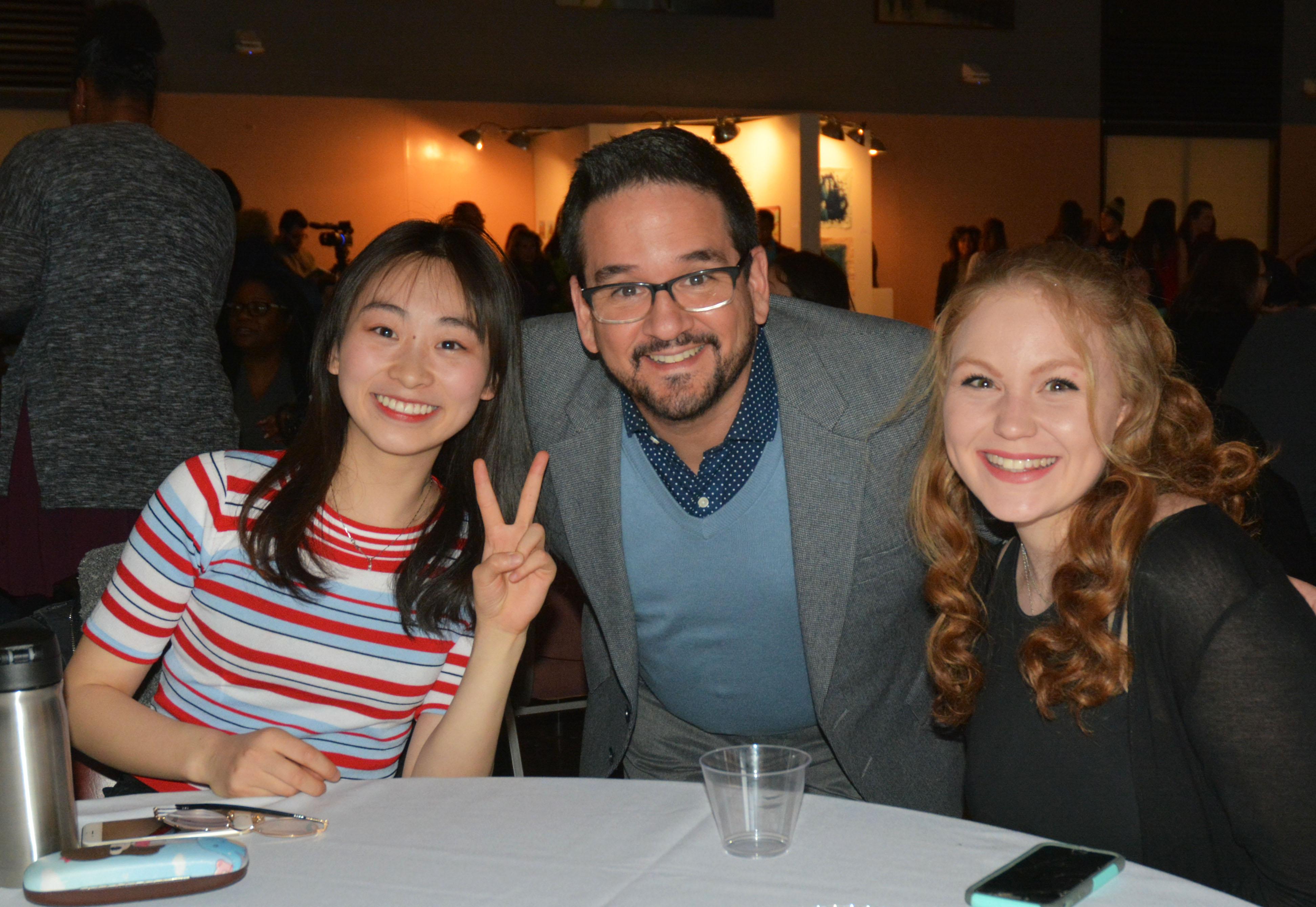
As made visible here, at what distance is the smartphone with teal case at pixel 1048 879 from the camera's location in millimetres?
980

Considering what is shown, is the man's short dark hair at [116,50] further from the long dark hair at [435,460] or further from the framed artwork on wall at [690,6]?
the framed artwork on wall at [690,6]

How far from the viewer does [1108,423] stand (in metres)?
1.52

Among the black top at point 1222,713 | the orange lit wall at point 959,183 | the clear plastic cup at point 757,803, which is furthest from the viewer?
the orange lit wall at point 959,183

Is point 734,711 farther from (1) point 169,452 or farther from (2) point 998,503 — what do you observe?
(1) point 169,452

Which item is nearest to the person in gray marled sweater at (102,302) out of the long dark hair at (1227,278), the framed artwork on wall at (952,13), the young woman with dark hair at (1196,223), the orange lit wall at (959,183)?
the long dark hair at (1227,278)

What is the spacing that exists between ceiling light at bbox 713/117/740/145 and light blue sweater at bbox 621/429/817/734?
7771 millimetres

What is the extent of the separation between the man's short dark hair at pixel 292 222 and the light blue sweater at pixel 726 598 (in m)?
7.10

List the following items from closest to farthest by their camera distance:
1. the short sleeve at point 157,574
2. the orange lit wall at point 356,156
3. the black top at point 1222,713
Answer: the black top at point 1222,713
the short sleeve at point 157,574
the orange lit wall at point 356,156

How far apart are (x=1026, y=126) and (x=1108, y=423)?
1159 cm

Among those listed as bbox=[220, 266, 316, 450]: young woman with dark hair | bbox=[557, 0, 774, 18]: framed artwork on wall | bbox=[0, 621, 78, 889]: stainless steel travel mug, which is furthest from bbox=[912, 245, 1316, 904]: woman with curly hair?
bbox=[557, 0, 774, 18]: framed artwork on wall

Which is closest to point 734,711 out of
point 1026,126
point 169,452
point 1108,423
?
point 1108,423

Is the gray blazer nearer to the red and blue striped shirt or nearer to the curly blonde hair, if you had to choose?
the curly blonde hair

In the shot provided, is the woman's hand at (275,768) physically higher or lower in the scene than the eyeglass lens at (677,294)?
lower

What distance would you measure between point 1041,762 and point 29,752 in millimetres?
1104
